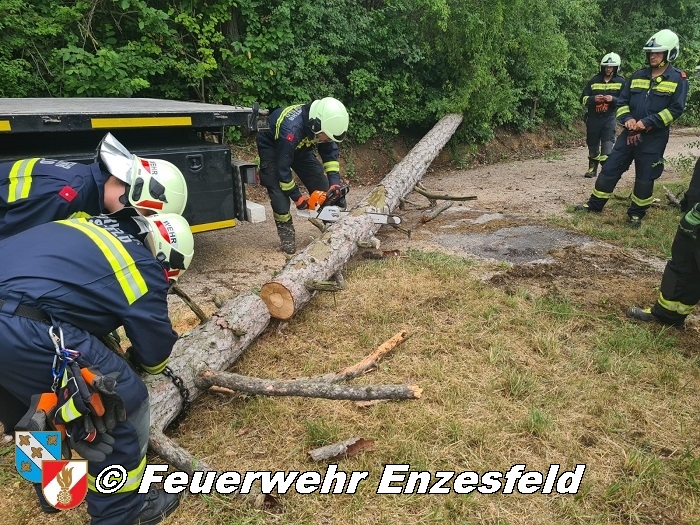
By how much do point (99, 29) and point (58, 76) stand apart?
1070 millimetres

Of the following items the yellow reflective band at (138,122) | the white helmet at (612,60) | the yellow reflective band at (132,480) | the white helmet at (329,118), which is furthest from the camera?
the white helmet at (612,60)

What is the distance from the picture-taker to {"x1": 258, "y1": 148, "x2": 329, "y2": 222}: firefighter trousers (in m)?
5.74

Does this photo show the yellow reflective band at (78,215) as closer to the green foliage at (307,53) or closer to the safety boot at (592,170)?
the green foliage at (307,53)

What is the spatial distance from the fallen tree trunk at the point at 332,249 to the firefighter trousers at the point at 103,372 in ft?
5.48

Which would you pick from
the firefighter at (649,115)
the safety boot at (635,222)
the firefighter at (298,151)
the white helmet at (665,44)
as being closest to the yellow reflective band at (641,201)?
the firefighter at (649,115)

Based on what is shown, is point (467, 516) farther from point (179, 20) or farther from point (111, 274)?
point (179, 20)

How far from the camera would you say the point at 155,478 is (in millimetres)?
2467

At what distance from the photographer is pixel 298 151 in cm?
588

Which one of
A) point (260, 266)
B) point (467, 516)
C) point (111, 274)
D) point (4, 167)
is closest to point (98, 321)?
point (111, 274)

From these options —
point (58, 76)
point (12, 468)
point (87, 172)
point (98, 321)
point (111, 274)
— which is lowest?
point (12, 468)

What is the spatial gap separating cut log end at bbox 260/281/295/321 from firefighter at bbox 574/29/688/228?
4.71 metres

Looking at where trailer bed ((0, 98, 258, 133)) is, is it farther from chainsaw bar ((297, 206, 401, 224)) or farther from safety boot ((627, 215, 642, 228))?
safety boot ((627, 215, 642, 228))

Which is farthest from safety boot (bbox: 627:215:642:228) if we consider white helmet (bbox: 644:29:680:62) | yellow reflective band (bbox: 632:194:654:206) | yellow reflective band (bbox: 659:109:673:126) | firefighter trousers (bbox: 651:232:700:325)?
A: firefighter trousers (bbox: 651:232:700:325)

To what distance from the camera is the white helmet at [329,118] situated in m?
5.14
